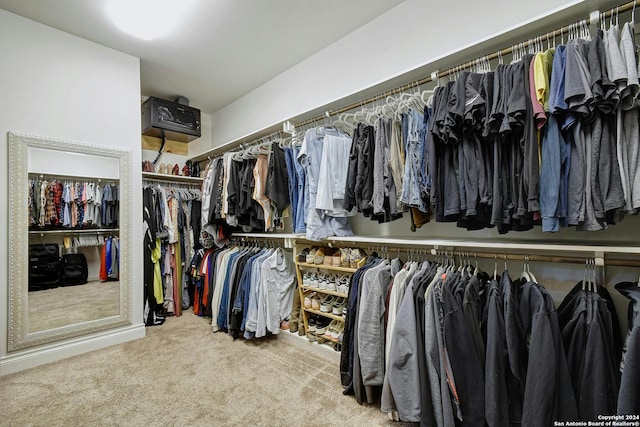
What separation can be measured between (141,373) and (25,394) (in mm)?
646

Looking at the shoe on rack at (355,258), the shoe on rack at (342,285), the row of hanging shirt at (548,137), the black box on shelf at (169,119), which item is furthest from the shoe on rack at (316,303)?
the black box on shelf at (169,119)

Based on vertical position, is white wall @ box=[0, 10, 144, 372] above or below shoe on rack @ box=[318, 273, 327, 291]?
above

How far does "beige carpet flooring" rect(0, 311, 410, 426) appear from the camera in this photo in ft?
5.06

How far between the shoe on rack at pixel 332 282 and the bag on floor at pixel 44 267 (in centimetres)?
229

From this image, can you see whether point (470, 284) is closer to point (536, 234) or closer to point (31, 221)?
point (536, 234)

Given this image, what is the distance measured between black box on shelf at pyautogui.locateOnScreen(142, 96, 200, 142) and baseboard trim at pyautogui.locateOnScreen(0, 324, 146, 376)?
2.14 m

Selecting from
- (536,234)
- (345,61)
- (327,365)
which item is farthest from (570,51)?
(327,365)

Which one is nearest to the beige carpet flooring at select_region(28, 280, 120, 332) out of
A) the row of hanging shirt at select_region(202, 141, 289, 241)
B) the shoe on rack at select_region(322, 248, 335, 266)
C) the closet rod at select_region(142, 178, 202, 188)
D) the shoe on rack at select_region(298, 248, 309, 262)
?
the row of hanging shirt at select_region(202, 141, 289, 241)

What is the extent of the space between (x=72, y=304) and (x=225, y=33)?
106 inches

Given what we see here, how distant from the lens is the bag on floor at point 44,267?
2.18m

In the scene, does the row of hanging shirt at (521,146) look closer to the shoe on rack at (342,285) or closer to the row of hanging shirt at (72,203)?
the shoe on rack at (342,285)

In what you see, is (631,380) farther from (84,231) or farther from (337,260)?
(84,231)

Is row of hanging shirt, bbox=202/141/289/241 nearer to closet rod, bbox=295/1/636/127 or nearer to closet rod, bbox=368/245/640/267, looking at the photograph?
closet rod, bbox=295/1/636/127

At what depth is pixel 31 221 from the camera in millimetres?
2186
